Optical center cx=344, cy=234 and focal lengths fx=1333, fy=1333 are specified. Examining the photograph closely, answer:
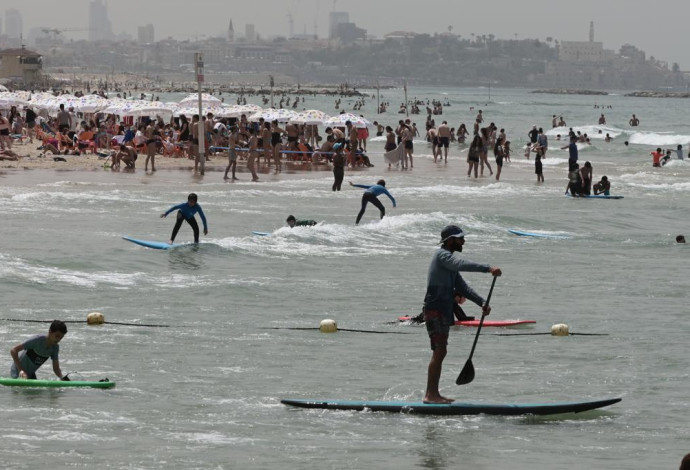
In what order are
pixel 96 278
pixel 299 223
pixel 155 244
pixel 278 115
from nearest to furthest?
pixel 96 278 < pixel 155 244 < pixel 299 223 < pixel 278 115

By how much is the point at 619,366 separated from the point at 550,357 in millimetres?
833

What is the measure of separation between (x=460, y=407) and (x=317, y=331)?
4.66 metres

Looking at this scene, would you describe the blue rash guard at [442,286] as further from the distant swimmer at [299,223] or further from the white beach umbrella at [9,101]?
the white beach umbrella at [9,101]

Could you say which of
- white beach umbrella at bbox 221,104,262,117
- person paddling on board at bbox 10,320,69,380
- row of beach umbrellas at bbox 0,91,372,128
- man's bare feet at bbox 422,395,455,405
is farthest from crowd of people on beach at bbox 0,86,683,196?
man's bare feet at bbox 422,395,455,405

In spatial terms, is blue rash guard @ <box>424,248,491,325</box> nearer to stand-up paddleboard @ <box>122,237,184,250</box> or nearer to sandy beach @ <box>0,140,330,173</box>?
stand-up paddleboard @ <box>122,237,184,250</box>

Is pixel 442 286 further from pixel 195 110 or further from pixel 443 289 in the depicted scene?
pixel 195 110

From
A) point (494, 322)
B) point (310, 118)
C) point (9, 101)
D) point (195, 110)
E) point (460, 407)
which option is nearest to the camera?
point (460, 407)

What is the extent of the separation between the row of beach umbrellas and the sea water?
13.8 m

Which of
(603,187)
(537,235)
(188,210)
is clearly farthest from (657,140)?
(188,210)

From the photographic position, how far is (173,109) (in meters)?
52.2

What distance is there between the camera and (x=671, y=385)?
14211 millimetres

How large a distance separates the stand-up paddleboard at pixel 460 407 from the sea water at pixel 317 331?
3.9 inches


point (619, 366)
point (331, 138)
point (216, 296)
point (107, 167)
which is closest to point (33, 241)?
point (216, 296)

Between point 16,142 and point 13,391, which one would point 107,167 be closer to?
point 16,142
